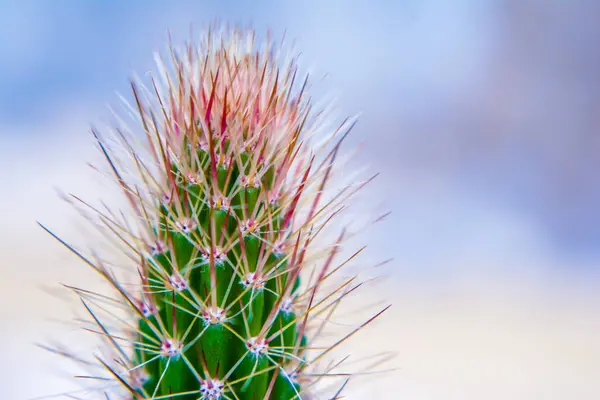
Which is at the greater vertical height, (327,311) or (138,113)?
(138,113)

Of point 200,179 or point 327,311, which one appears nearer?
point 200,179

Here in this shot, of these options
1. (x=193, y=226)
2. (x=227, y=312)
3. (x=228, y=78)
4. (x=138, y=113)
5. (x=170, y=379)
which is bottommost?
(x=170, y=379)

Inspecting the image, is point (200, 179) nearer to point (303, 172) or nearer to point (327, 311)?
point (303, 172)

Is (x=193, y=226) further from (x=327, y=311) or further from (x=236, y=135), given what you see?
(x=327, y=311)

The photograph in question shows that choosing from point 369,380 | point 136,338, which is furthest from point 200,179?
point 369,380

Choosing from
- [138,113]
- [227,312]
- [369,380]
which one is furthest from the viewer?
[369,380]

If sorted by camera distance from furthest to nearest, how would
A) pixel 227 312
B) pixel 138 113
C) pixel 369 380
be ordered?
pixel 369 380 < pixel 138 113 < pixel 227 312

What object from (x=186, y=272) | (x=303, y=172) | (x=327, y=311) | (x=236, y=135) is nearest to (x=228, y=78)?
(x=236, y=135)
